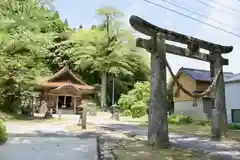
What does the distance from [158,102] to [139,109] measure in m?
16.8

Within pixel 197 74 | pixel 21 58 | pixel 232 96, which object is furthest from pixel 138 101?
pixel 21 58

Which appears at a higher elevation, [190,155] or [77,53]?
[77,53]

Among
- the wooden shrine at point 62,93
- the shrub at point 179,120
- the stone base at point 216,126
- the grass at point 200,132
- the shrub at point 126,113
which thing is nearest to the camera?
the stone base at point 216,126

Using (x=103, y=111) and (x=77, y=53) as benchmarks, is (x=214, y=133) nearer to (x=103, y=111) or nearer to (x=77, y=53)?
(x=103, y=111)

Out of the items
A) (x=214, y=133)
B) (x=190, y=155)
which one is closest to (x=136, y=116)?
(x=214, y=133)

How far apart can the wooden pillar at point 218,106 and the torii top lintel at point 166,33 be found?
0.37 meters

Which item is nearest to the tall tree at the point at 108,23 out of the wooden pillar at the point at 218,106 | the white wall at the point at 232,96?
the white wall at the point at 232,96

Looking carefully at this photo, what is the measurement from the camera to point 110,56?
103 ft

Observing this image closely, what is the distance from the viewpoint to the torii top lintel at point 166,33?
8.28 meters

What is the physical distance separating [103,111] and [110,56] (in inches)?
234

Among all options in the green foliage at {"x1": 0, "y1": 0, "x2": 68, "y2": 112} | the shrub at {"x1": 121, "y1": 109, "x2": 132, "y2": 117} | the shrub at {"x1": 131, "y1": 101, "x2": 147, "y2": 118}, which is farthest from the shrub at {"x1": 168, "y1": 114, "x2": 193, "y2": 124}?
the green foliage at {"x1": 0, "y1": 0, "x2": 68, "y2": 112}

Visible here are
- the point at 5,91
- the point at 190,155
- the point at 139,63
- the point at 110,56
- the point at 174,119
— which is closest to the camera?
the point at 190,155

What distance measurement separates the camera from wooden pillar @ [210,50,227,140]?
1052 centimetres

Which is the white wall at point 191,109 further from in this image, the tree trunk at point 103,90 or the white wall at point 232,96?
the tree trunk at point 103,90
